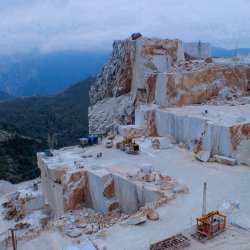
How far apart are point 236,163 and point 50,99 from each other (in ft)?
245

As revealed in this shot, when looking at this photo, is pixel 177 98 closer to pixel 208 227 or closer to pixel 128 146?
pixel 128 146

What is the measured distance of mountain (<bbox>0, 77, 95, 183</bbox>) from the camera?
127ft

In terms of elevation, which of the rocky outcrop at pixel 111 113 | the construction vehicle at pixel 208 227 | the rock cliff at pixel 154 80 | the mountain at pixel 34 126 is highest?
the rock cliff at pixel 154 80

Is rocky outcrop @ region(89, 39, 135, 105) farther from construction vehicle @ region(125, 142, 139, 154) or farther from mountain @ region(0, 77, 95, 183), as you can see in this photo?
mountain @ region(0, 77, 95, 183)

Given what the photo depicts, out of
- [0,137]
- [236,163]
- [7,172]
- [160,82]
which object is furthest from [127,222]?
[0,137]

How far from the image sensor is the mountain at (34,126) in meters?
38.6

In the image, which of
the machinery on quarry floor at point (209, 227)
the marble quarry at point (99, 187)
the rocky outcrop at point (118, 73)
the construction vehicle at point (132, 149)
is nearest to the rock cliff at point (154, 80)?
the rocky outcrop at point (118, 73)

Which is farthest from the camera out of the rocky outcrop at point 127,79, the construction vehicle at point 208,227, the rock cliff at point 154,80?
the rocky outcrop at point 127,79

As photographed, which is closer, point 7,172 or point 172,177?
point 172,177

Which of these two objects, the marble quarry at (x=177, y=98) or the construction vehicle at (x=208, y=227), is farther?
the marble quarry at (x=177, y=98)

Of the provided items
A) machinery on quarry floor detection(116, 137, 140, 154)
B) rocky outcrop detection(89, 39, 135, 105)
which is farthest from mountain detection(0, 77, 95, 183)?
machinery on quarry floor detection(116, 137, 140, 154)

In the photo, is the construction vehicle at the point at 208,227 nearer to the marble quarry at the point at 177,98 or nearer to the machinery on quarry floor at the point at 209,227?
the machinery on quarry floor at the point at 209,227

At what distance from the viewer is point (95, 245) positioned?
834 centimetres

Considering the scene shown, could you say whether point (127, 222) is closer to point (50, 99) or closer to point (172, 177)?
point (172, 177)
